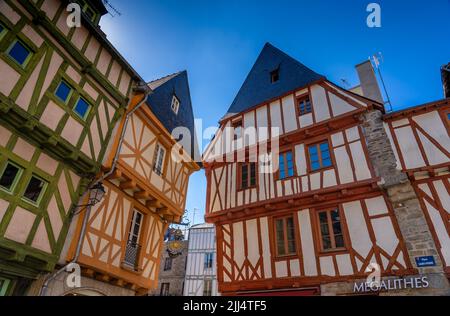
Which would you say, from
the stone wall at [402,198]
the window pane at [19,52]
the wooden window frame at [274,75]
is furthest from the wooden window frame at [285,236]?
the window pane at [19,52]

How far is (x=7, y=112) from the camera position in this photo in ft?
16.8

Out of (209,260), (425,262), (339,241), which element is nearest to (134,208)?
(339,241)

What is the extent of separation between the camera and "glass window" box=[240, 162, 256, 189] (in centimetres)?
998

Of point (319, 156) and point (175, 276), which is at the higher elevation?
point (319, 156)

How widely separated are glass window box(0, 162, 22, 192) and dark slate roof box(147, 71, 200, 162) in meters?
4.52

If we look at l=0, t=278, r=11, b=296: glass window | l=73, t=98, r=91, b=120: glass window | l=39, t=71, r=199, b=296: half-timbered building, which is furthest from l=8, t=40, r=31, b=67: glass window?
l=0, t=278, r=11, b=296: glass window

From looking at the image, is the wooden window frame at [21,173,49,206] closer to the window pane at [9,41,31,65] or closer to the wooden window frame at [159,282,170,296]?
the window pane at [9,41,31,65]

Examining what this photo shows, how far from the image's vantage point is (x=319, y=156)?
8.96 m

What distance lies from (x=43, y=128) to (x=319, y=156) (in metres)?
7.29

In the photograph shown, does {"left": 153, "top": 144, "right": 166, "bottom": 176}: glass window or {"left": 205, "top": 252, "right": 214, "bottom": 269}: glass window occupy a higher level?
{"left": 205, "top": 252, "right": 214, "bottom": 269}: glass window

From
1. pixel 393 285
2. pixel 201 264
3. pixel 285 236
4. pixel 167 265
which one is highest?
pixel 167 265

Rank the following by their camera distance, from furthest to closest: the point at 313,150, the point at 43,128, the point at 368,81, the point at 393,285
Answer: the point at 368,81 → the point at 313,150 → the point at 393,285 → the point at 43,128

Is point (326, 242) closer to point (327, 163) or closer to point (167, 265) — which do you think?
point (327, 163)

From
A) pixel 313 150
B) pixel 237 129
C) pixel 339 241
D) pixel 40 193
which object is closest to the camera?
pixel 40 193
